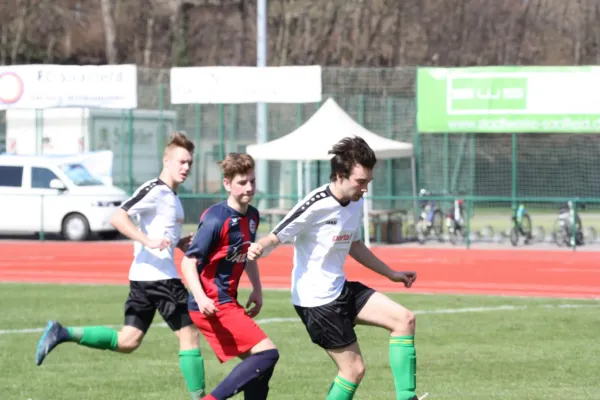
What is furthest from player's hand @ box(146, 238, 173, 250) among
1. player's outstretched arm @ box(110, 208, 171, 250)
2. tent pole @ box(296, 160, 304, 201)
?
tent pole @ box(296, 160, 304, 201)

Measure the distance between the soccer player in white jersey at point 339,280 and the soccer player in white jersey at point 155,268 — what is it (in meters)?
1.45

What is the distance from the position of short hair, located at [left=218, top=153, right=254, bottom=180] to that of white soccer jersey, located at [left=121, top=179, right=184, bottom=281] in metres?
1.37

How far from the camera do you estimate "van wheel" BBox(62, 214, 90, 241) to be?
95.8ft

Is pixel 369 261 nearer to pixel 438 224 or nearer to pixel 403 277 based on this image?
pixel 403 277

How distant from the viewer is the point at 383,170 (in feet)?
106

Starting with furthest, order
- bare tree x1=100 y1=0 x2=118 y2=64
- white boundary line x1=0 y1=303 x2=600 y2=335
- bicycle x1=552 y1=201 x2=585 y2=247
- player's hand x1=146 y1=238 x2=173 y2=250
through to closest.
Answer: bare tree x1=100 y1=0 x2=118 y2=64 → bicycle x1=552 y1=201 x2=585 y2=247 → white boundary line x1=0 y1=303 x2=600 y2=335 → player's hand x1=146 y1=238 x2=173 y2=250

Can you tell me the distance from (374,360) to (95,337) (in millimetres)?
3210

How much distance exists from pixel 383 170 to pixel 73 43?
2943cm

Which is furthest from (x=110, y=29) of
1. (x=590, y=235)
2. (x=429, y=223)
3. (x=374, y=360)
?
(x=374, y=360)

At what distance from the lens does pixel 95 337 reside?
9.33m

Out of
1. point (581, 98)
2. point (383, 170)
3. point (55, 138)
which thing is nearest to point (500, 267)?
point (581, 98)

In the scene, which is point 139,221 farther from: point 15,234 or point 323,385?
point 15,234

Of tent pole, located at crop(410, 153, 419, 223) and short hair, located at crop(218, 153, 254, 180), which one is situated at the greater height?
short hair, located at crop(218, 153, 254, 180)

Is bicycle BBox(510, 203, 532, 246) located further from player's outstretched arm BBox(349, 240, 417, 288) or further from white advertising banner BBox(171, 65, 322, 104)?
player's outstretched arm BBox(349, 240, 417, 288)
